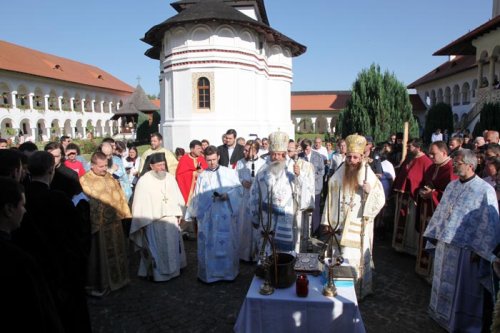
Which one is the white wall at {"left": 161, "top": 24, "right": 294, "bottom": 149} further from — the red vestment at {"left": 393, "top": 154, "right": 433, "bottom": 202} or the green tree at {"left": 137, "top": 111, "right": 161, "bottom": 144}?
the red vestment at {"left": 393, "top": 154, "right": 433, "bottom": 202}

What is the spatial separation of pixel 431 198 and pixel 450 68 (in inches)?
1574

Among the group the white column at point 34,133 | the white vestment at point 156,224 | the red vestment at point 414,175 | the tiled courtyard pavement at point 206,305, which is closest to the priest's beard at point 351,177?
the tiled courtyard pavement at point 206,305

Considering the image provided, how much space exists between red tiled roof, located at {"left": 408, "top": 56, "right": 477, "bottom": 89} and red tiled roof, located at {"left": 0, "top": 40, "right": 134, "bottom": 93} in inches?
1650

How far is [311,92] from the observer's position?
A: 5312cm

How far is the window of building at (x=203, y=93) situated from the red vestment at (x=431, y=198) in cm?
1476

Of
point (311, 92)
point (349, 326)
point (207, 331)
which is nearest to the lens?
point (349, 326)

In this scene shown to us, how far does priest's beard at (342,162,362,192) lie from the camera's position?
443 cm

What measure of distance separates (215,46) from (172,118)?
14.6ft

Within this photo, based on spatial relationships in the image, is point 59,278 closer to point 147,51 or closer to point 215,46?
point 215,46

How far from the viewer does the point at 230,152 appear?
26.8 ft

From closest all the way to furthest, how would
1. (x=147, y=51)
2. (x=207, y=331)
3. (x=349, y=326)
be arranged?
(x=349, y=326)
(x=207, y=331)
(x=147, y=51)

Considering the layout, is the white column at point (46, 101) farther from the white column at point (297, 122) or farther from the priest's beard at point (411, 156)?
the priest's beard at point (411, 156)

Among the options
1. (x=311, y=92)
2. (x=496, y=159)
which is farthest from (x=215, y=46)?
(x=311, y=92)

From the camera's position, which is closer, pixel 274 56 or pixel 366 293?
pixel 366 293
